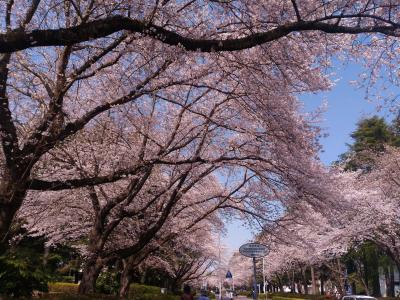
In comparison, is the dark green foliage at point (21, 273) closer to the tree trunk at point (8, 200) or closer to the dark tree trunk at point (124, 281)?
the tree trunk at point (8, 200)

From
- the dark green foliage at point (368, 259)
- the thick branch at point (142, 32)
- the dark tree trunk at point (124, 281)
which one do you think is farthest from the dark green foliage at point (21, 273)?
the dark green foliage at point (368, 259)

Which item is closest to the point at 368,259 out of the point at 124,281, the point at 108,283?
the point at 108,283

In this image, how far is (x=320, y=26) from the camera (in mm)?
5895

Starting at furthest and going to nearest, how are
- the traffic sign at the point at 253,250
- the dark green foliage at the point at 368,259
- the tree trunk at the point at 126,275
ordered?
the dark green foliage at the point at 368,259 → the tree trunk at the point at 126,275 → the traffic sign at the point at 253,250

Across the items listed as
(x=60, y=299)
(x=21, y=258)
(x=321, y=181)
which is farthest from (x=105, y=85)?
(x=321, y=181)

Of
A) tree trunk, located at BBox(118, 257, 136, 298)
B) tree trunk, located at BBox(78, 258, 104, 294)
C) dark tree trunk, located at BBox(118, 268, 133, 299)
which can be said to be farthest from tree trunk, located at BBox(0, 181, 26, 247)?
dark tree trunk, located at BBox(118, 268, 133, 299)

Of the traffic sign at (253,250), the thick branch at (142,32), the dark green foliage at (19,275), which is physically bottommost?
the dark green foliage at (19,275)

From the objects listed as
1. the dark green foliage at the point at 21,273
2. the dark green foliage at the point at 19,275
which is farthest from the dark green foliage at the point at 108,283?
the dark green foliage at the point at 19,275

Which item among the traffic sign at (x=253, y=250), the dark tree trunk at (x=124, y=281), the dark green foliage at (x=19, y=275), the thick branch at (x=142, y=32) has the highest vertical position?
the thick branch at (x=142, y=32)

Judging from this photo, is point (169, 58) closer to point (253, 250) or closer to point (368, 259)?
point (253, 250)

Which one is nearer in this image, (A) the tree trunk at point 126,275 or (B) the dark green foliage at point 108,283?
(A) the tree trunk at point 126,275

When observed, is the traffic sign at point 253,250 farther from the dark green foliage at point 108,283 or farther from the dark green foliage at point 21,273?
the dark green foliage at point 108,283

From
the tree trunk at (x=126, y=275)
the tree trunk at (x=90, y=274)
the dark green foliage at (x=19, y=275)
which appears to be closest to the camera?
the dark green foliage at (x=19, y=275)

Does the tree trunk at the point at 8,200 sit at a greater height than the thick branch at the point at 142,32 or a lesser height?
lesser
